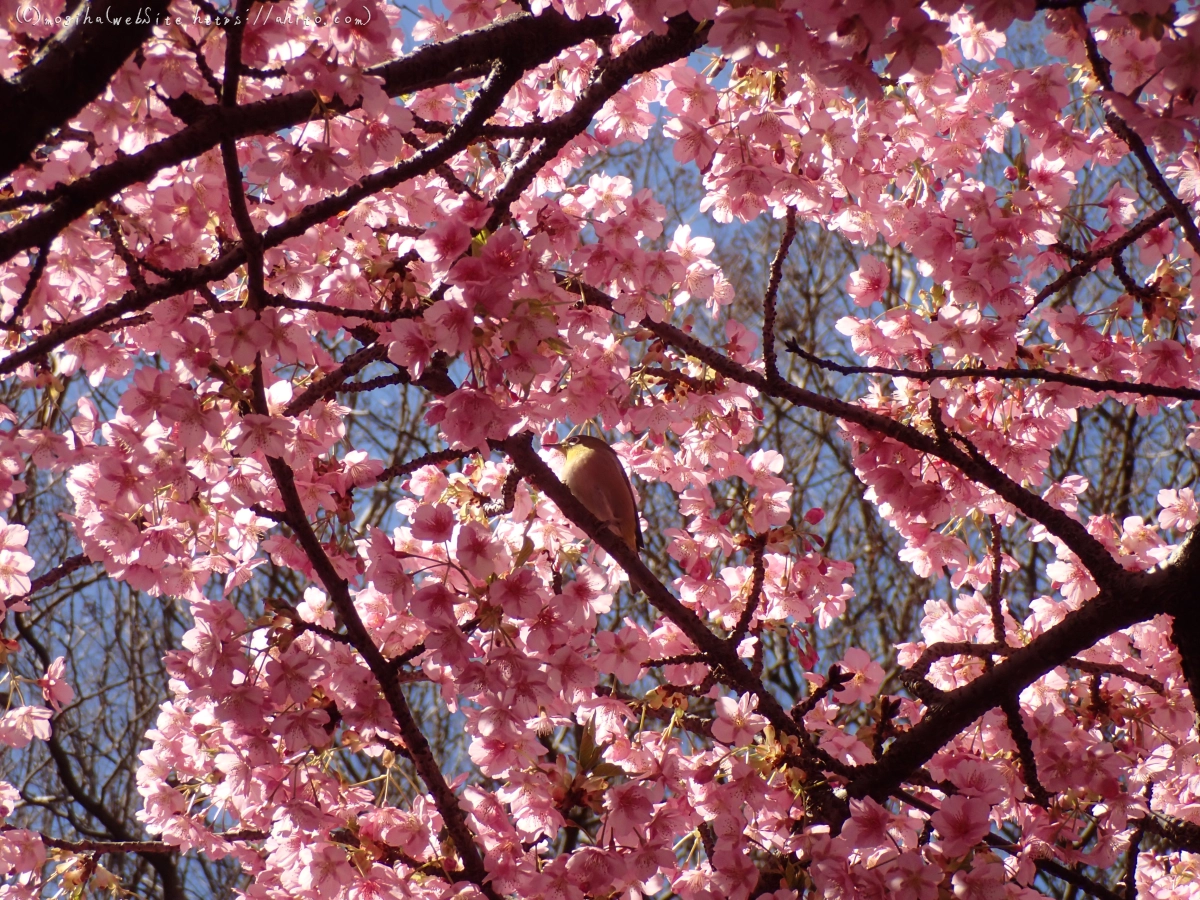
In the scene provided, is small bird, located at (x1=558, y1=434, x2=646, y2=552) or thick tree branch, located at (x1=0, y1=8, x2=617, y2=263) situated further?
small bird, located at (x1=558, y1=434, x2=646, y2=552)

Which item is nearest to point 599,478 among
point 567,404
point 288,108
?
point 567,404

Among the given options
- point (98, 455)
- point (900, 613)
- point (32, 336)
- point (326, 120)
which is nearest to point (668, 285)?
point (326, 120)

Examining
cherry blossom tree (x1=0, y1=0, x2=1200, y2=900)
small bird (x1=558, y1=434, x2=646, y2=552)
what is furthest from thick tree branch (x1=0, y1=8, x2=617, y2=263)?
small bird (x1=558, y1=434, x2=646, y2=552)

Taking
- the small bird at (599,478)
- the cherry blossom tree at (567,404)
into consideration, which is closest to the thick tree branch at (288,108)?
the cherry blossom tree at (567,404)

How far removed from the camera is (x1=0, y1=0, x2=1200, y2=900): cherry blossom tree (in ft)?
6.16

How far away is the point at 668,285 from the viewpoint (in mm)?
2422

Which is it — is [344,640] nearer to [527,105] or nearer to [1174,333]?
[527,105]

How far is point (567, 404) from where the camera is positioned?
102 inches

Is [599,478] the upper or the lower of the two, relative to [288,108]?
upper

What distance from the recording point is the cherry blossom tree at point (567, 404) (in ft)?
6.16

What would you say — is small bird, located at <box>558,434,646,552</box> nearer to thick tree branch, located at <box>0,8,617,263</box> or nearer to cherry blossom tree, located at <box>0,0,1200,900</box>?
cherry blossom tree, located at <box>0,0,1200,900</box>

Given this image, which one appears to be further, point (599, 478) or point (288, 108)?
point (599, 478)

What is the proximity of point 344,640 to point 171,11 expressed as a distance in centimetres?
127

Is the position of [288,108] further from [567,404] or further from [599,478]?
[599,478]
